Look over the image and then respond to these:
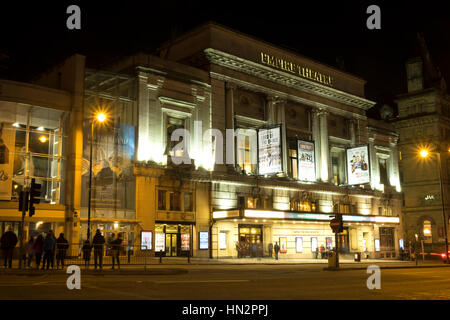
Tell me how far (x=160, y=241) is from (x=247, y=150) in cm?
1429

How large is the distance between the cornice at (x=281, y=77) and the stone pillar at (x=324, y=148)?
298 cm

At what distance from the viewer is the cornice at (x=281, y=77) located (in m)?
50.2

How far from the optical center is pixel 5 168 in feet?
122

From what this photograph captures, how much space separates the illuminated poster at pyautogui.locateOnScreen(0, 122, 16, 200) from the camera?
36.9m

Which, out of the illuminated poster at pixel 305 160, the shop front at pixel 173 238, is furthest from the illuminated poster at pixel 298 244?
the shop front at pixel 173 238

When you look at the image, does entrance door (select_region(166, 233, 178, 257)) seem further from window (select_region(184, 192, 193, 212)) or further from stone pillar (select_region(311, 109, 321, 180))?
stone pillar (select_region(311, 109, 321, 180))

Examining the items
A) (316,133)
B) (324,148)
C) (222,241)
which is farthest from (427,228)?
(222,241)

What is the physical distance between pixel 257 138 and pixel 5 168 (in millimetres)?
24030

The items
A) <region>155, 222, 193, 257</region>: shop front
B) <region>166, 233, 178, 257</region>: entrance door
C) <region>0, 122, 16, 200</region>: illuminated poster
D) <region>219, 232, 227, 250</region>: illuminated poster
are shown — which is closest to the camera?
<region>0, 122, 16, 200</region>: illuminated poster

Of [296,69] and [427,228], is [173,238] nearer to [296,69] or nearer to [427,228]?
[296,69]

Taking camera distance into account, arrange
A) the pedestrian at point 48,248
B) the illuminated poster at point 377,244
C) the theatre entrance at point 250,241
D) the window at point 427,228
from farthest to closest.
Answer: the window at point 427,228
the illuminated poster at point 377,244
the theatre entrance at point 250,241
the pedestrian at point 48,248

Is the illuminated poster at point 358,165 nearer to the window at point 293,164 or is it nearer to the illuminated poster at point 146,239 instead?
the window at point 293,164

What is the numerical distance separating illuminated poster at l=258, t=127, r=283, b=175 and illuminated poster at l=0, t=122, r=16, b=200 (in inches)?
910

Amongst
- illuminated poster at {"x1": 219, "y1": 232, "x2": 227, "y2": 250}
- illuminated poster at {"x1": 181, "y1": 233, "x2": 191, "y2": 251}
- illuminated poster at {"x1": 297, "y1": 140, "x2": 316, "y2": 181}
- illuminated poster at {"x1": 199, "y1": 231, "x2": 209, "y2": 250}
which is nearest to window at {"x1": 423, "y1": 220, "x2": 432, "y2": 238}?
illuminated poster at {"x1": 297, "y1": 140, "x2": 316, "y2": 181}
